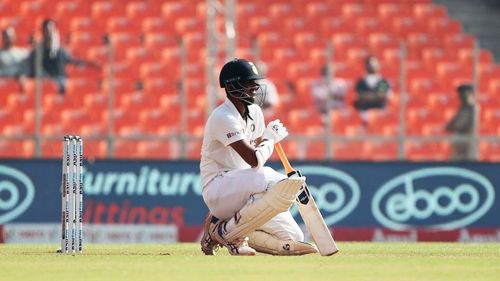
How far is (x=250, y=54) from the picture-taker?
1956 cm

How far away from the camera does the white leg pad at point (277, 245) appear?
31.9 ft

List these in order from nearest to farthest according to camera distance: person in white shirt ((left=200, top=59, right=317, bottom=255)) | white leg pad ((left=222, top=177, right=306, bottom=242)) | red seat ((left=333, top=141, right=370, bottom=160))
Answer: white leg pad ((left=222, top=177, right=306, bottom=242)) → person in white shirt ((left=200, top=59, right=317, bottom=255)) → red seat ((left=333, top=141, right=370, bottom=160))

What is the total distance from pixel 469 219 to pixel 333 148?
1929 mm

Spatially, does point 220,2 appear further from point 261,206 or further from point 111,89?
point 261,206

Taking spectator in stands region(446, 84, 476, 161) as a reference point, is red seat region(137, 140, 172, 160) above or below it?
below

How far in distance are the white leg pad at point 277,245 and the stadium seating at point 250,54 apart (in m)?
7.34

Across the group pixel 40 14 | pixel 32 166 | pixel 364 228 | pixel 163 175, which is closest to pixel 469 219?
pixel 364 228

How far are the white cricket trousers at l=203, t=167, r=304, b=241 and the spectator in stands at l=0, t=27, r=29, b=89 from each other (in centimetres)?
766

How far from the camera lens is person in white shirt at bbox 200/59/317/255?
9562 millimetres

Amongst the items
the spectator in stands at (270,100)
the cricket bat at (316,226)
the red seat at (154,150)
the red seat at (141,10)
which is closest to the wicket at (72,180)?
the cricket bat at (316,226)

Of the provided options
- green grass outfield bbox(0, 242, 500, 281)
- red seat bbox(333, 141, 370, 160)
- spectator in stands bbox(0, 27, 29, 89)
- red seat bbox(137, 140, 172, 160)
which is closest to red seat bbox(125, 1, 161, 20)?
spectator in stands bbox(0, 27, 29, 89)

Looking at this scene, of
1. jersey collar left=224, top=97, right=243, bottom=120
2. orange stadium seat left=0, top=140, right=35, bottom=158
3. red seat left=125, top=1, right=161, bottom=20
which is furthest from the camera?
red seat left=125, top=1, right=161, bottom=20

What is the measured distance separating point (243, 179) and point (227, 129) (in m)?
0.38

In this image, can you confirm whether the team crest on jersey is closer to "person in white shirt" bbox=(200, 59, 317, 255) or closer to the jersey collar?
"person in white shirt" bbox=(200, 59, 317, 255)
